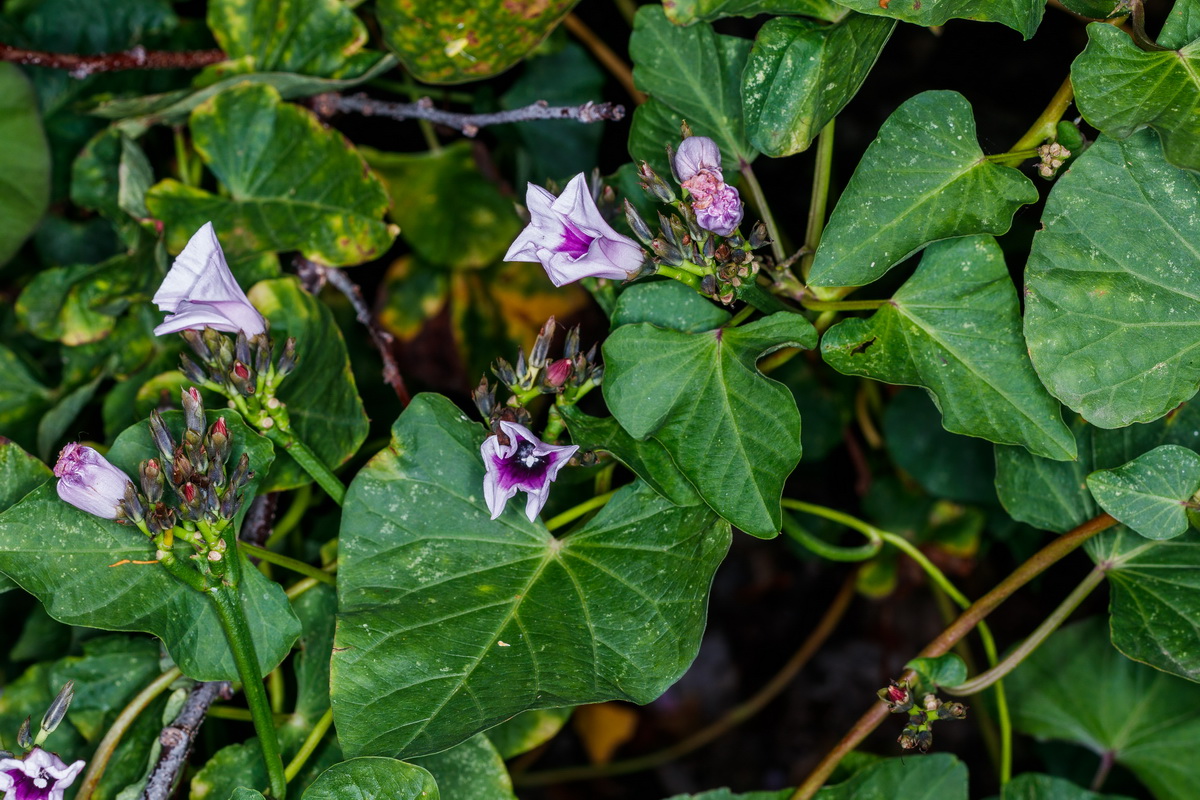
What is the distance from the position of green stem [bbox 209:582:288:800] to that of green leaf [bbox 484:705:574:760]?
13.3 inches

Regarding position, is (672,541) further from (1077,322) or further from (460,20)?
(460,20)

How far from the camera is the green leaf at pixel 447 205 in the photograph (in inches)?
72.3

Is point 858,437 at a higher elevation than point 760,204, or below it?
below

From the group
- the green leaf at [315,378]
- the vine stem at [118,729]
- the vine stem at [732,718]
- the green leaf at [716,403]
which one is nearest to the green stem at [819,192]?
the green leaf at [716,403]

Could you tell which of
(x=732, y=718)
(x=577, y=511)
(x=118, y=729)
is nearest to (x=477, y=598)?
(x=577, y=511)

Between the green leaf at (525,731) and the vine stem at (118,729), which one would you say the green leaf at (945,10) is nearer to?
the green leaf at (525,731)

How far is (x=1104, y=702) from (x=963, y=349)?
0.85 meters

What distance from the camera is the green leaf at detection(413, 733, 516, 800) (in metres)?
1.17

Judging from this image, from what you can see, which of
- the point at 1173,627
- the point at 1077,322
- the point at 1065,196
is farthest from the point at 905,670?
the point at 1065,196

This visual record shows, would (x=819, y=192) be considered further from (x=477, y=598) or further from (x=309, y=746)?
(x=309, y=746)

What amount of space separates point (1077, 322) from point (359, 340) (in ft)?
4.04

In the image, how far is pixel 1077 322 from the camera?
987mm

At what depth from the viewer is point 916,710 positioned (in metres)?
1.11

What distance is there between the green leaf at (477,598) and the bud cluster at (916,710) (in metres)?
0.25
